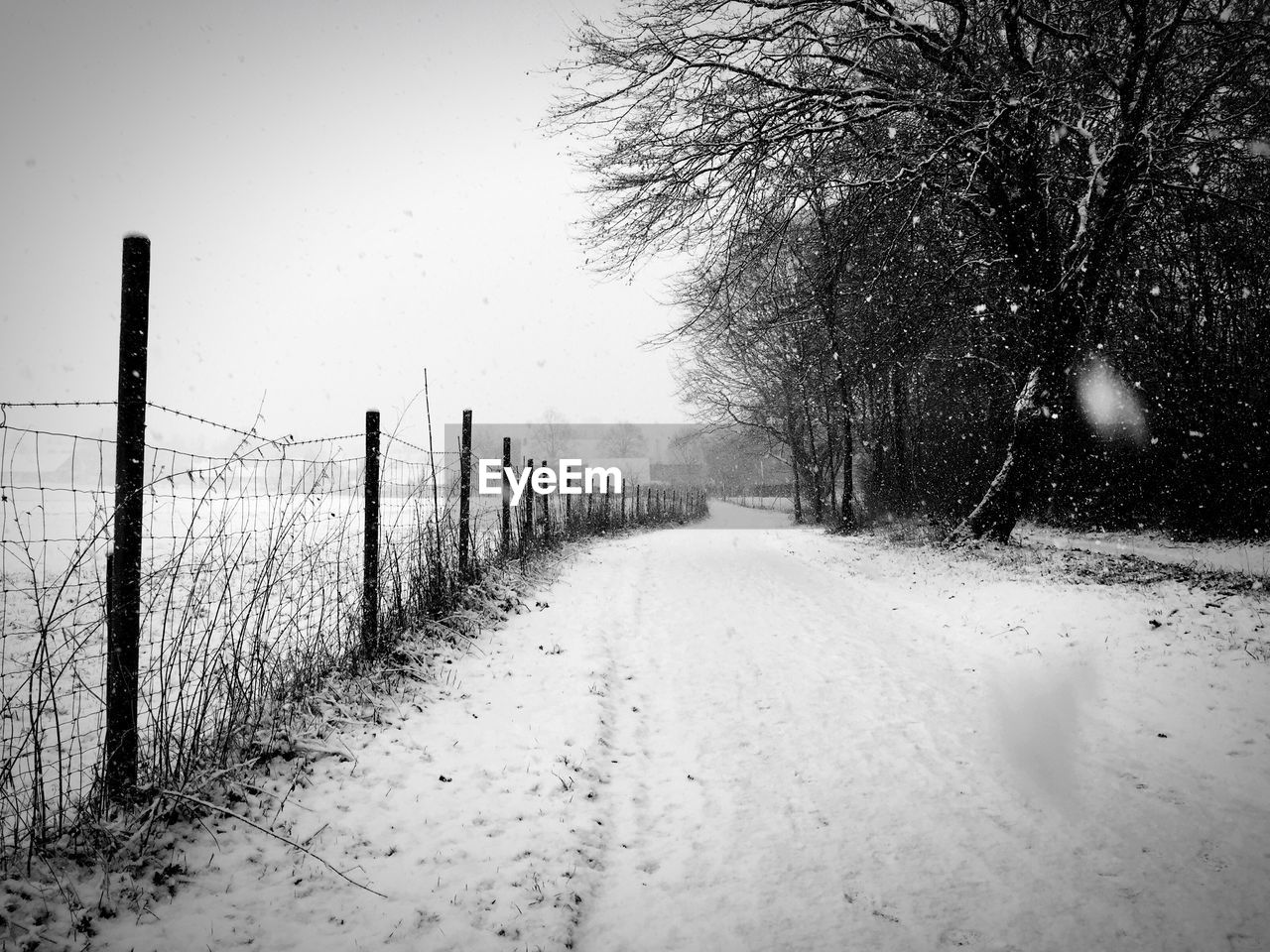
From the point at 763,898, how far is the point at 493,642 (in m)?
3.95

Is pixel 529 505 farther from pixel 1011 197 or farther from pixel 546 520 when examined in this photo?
pixel 1011 197

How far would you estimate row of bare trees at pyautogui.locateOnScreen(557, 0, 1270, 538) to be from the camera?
309 inches

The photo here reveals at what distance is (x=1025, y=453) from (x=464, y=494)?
908cm

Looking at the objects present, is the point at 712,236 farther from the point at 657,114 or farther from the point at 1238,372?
the point at 1238,372

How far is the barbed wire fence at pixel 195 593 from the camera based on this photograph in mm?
2875

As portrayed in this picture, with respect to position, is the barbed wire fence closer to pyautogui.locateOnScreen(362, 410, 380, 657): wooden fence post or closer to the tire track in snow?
pyautogui.locateOnScreen(362, 410, 380, 657): wooden fence post

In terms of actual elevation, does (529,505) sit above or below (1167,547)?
above

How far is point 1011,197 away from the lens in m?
10.2

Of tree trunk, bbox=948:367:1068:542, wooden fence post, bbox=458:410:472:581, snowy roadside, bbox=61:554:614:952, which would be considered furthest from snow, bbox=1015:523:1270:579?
wooden fence post, bbox=458:410:472:581

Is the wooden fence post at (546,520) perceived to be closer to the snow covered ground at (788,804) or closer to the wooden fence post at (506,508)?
the wooden fence post at (506,508)

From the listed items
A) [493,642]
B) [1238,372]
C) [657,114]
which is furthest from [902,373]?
[493,642]

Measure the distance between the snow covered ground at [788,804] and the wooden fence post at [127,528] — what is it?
550 millimetres

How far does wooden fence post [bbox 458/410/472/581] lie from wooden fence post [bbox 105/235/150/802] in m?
3.93

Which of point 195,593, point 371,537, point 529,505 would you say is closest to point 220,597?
point 371,537
